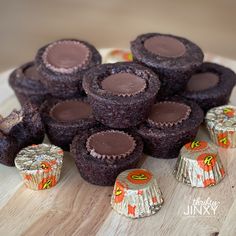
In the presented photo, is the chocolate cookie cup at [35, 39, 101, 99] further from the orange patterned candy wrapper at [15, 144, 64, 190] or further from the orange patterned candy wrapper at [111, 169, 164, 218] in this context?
the orange patterned candy wrapper at [111, 169, 164, 218]

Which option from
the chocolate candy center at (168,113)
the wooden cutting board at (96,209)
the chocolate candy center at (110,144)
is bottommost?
the wooden cutting board at (96,209)

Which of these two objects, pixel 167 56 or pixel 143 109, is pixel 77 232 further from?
pixel 167 56

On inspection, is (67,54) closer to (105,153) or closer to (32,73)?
(32,73)

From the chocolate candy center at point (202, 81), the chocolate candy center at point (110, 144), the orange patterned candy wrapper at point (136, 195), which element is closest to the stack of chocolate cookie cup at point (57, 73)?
the chocolate candy center at point (110, 144)

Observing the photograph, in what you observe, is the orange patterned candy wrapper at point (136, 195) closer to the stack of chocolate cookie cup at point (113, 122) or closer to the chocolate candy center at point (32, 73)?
the stack of chocolate cookie cup at point (113, 122)

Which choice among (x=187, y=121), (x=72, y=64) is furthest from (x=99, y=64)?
(x=187, y=121)

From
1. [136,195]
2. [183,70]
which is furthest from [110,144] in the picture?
[183,70]
